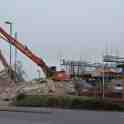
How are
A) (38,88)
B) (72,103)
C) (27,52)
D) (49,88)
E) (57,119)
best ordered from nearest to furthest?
(57,119) → (72,103) → (49,88) → (38,88) → (27,52)

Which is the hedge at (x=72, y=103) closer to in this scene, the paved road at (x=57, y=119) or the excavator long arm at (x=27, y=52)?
the paved road at (x=57, y=119)

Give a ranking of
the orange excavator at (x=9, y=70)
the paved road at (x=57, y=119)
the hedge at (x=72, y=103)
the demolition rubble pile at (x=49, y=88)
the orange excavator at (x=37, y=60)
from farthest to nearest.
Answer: the orange excavator at (x=9, y=70) < the orange excavator at (x=37, y=60) < the demolition rubble pile at (x=49, y=88) < the hedge at (x=72, y=103) < the paved road at (x=57, y=119)

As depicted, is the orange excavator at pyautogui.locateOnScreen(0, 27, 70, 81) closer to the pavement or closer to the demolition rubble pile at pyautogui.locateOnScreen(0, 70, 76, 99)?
the demolition rubble pile at pyautogui.locateOnScreen(0, 70, 76, 99)

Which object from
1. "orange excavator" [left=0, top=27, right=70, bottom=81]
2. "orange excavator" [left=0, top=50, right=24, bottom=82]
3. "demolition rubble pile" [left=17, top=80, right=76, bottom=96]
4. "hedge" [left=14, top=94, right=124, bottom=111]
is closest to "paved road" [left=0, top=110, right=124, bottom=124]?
"hedge" [left=14, top=94, right=124, bottom=111]

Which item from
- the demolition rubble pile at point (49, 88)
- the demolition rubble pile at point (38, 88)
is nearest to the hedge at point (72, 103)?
the demolition rubble pile at point (38, 88)

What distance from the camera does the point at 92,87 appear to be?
5453 cm

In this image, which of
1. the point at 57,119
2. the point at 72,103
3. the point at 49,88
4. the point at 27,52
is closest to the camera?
the point at 57,119

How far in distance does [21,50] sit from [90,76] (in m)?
10.1

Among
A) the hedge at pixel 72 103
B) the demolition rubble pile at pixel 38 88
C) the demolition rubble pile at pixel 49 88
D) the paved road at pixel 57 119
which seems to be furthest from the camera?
the demolition rubble pile at pixel 38 88

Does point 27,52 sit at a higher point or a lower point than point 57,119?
higher

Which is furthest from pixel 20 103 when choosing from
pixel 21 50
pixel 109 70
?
pixel 109 70

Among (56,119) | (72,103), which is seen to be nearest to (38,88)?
(72,103)

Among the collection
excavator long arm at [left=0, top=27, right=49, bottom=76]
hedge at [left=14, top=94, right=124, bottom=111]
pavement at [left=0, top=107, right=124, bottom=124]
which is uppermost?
excavator long arm at [left=0, top=27, right=49, bottom=76]

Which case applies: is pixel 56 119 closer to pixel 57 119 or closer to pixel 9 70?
pixel 57 119
